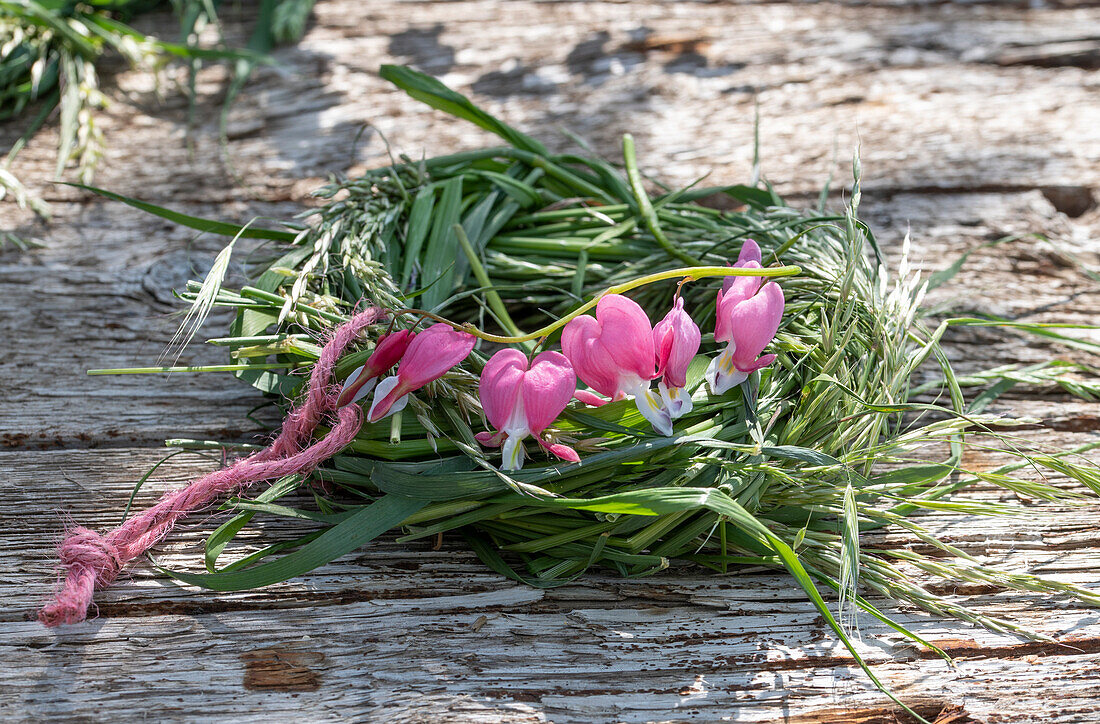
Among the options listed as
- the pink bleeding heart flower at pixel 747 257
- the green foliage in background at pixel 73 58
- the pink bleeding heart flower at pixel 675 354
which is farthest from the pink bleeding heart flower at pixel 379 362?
the green foliage in background at pixel 73 58

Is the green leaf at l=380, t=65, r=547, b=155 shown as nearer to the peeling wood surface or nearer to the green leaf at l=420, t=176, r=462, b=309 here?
the green leaf at l=420, t=176, r=462, b=309

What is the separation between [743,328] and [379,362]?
400mm

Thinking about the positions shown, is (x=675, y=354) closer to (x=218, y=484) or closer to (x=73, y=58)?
(x=218, y=484)

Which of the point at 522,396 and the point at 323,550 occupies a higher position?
the point at 522,396

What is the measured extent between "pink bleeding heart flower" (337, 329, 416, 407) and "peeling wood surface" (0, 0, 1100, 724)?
0.21 meters

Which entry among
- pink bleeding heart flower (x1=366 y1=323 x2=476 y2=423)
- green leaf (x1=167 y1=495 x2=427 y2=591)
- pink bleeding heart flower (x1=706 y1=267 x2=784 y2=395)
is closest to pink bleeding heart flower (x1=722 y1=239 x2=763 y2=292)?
pink bleeding heart flower (x1=706 y1=267 x2=784 y2=395)

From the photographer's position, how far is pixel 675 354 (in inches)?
31.6

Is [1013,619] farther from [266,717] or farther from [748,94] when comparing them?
[748,94]

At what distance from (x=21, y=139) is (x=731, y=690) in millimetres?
1597

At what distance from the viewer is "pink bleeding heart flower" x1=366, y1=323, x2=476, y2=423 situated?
32.1 inches

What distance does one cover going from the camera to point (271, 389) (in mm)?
960

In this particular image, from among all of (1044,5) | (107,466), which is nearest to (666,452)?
(107,466)

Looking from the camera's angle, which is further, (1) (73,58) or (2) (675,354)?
(1) (73,58)

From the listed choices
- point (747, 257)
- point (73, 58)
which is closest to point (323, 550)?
point (747, 257)
